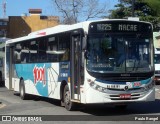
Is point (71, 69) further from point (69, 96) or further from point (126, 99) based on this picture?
point (126, 99)

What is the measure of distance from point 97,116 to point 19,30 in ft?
225

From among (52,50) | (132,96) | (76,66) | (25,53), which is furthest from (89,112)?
(25,53)

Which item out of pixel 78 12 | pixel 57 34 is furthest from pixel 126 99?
pixel 78 12

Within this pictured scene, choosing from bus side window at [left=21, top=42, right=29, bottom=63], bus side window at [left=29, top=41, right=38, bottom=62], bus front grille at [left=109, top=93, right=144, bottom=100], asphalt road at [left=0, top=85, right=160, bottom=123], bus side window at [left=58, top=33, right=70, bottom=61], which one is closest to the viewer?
asphalt road at [left=0, top=85, right=160, bottom=123]

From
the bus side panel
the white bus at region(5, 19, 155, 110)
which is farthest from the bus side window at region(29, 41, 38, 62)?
the white bus at region(5, 19, 155, 110)

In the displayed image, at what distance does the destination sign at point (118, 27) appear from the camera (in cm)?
1471

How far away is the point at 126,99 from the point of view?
577 inches

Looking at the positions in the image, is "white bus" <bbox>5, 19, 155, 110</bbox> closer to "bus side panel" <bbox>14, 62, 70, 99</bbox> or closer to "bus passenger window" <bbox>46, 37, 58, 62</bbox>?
"bus side panel" <bbox>14, 62, 70, 99</bbox>

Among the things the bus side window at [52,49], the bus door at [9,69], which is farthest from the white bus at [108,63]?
the bus door at [9,69]

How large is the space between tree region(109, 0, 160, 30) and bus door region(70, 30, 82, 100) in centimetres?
3691

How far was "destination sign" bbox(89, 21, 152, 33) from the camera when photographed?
579 inches

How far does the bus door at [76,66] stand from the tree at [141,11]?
3691cm

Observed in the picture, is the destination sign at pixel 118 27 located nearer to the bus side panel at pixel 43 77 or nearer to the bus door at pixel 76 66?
the bus door at pixel 76 66

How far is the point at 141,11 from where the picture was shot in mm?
54156
